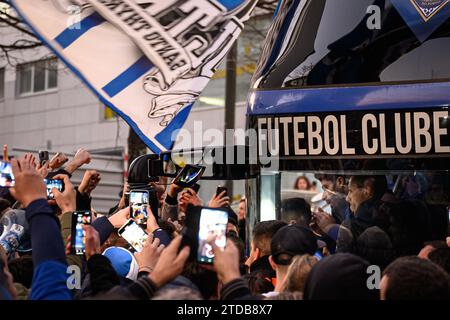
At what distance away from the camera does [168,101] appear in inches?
268

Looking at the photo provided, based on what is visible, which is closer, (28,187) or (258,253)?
(28,187)

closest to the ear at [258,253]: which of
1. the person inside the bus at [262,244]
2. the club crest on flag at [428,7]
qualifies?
the person inside the bus at [262,244]

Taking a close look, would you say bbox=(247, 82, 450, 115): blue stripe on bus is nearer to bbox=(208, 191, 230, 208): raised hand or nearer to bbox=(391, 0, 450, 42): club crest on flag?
bbox=(391, 0, 450, 42): club crest on flag

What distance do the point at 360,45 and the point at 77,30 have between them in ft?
6.01

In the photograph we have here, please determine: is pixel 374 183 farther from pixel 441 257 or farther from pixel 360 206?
pixel 441 257

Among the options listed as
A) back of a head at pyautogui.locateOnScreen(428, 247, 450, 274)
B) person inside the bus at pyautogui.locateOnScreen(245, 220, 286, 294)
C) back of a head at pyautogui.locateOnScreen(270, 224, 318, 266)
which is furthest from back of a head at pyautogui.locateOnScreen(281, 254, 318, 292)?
person inside the bus at pyautogui.locateOnScreen(245, 220, 286, 294)

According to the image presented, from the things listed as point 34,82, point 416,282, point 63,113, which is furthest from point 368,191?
point 34,82

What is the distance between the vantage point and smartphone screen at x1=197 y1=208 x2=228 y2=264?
3.80 metres

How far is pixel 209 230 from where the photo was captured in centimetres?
386

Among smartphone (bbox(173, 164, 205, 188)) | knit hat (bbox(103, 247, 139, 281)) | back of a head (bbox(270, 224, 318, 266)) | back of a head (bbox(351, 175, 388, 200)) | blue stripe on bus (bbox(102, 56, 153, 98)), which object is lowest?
knit hat (bbox(103, 247, 139, 281))

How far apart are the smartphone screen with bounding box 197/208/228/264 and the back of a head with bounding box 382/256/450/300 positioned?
0.67 meters

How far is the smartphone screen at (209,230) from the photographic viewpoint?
3.80 metres
